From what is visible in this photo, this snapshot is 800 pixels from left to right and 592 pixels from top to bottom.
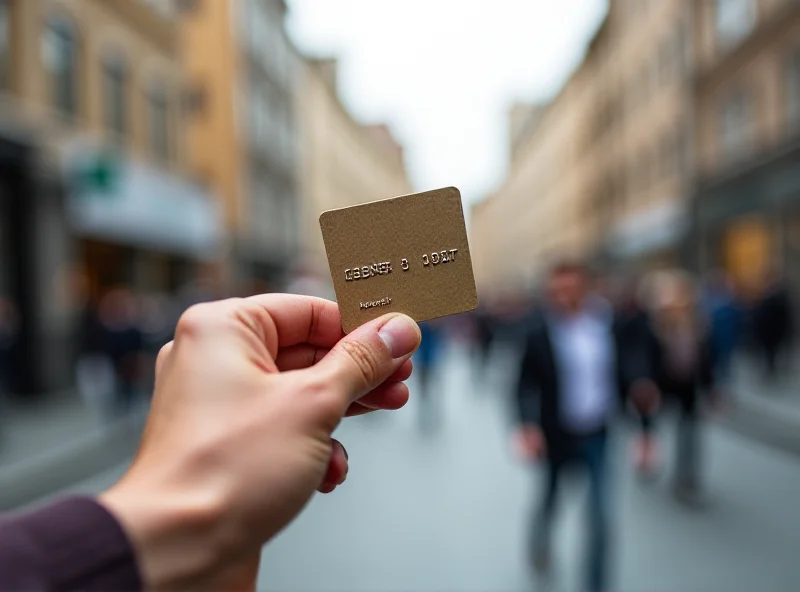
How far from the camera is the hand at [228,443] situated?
37.4 inches

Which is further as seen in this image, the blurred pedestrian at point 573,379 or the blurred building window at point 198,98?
the blurred building window at point 198,98

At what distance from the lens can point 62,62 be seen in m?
16.8

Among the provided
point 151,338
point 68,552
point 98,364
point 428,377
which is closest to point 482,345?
point 428,377

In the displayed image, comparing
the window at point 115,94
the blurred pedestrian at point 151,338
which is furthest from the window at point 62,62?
the blurred pedestrian at point 151,338

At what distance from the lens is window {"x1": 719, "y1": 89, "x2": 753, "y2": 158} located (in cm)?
2328

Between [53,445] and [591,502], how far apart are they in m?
8.02

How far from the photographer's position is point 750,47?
22.4 metres

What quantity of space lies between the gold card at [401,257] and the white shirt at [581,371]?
3845mm

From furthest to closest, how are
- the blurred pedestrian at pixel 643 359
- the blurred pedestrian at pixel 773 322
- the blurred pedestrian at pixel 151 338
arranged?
the blurred pedestrian at pixel 773 322, the blurred pedestrian at pixel 151 338, the blurred pedestrian at pixel 643 359

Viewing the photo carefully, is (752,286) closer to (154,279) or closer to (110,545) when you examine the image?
(154,279)

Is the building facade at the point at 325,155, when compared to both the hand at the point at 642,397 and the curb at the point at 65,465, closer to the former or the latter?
the curb at the point at 65,465

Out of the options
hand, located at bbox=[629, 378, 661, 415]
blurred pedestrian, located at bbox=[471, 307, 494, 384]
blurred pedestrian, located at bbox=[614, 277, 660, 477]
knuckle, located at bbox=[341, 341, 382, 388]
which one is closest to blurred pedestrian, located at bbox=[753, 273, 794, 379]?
blurred pedestrian, located at bbox=[471, 307, 494, 384]

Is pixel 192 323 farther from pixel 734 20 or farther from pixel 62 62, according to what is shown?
pixel 734 20

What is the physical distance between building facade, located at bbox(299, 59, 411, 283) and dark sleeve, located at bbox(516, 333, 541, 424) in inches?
1170
